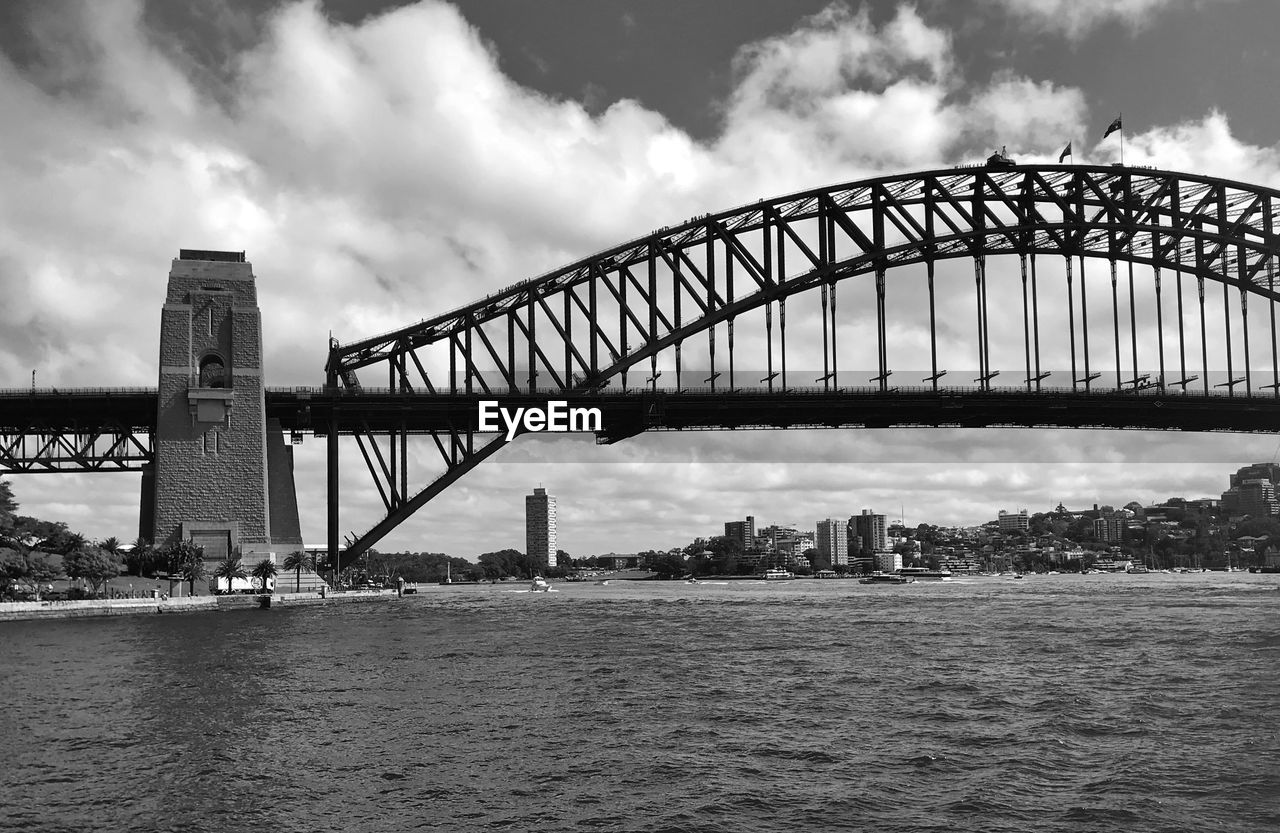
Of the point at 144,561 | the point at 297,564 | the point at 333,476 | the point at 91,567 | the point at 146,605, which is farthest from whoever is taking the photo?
the point at 333,476

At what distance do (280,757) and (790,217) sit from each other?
74343 mm

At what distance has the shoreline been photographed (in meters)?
68.9

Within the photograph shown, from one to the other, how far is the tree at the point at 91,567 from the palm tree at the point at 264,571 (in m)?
9.80

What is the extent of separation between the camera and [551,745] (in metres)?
26.3

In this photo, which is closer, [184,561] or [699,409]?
[184,561]

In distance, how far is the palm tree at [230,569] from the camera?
284 feet

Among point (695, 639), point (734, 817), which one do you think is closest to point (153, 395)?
point (695, 639)

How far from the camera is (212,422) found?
90.0m

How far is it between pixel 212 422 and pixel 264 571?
12.0 metres

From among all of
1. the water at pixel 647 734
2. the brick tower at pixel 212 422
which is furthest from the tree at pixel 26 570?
the water at pixel 647 734

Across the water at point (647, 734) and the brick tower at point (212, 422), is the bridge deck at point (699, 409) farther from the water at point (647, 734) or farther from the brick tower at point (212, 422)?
the water at point (647, 734)

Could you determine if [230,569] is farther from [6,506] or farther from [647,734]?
[647,734]

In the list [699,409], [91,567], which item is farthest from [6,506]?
[699,409]

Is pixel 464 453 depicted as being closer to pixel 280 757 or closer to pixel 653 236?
pixel 653 236
